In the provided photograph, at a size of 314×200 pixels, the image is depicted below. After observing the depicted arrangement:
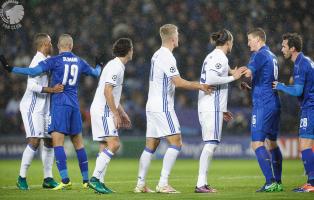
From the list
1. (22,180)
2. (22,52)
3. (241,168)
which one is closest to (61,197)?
(22,180)

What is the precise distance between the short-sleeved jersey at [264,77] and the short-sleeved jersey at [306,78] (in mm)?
371

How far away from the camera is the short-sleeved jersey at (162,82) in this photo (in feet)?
37.8

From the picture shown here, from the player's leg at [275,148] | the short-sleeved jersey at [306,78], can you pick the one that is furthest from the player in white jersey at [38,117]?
the short-sleeved jersey at [306,78]

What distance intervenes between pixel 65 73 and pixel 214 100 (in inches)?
97.2

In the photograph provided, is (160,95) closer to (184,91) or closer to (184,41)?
(184,91)

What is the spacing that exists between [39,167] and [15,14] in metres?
4.36

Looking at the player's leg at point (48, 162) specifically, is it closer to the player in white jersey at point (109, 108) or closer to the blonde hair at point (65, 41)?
the player in white jersey at point (109, 108)

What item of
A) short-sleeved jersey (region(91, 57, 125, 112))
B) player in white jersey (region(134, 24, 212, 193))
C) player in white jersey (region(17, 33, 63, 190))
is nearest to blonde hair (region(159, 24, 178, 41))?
player in white jersey (region(134, 24, 212, 193))

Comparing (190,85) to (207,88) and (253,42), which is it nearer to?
(207,88)

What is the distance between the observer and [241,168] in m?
18.4

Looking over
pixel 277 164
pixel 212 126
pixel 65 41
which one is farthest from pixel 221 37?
pixel 65 41

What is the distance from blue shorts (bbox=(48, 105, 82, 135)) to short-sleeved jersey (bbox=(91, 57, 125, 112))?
69 cm

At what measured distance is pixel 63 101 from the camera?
12.3 m

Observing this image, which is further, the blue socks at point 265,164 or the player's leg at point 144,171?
the player's leg at point 144,171
